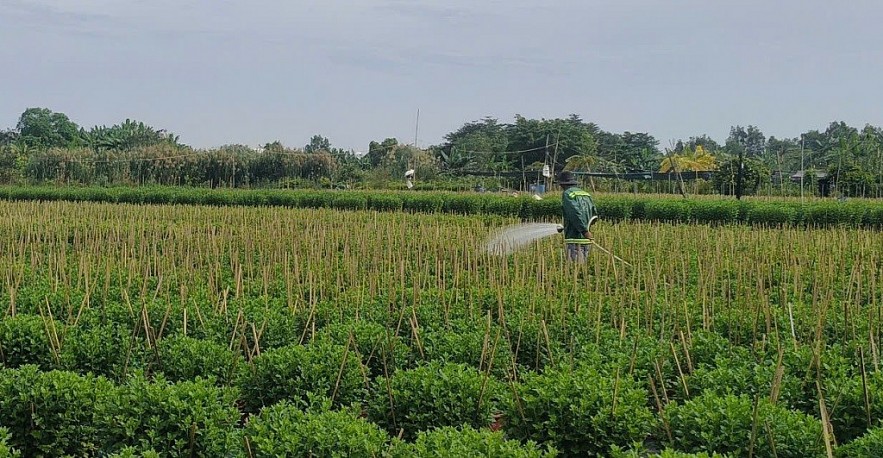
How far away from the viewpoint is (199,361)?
5.18m

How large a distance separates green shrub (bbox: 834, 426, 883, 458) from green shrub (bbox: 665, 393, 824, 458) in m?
0.13

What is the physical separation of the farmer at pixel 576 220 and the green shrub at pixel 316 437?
6033 millimetres

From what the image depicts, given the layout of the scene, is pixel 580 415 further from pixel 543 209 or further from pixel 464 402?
pixel 543 209

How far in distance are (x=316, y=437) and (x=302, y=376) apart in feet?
4.10

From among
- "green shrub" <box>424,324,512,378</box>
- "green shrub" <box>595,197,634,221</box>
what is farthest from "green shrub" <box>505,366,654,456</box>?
"green shrub" <box>595,197,634,221</box>

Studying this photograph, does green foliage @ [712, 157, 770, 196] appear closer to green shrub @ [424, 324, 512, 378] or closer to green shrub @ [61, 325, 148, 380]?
green shrub @ [424, 324, 512, 378]

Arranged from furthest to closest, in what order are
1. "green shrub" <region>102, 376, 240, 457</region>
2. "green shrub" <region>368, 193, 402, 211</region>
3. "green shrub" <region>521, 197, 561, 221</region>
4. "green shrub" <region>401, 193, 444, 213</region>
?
"green shrub" <region>368, 193, 402, 211</region>
"green shrub" <region>401, 193, 444, 213</region>
"green shrub" <region>521, 197, 561, 221</region>
"green shrub" <region>102, 376, 240, 457</region>

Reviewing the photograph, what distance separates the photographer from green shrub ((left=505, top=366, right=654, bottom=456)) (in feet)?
13.1

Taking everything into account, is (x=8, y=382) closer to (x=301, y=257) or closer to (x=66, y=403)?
(x=66, y=403)

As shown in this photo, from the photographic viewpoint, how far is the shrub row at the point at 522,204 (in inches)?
673

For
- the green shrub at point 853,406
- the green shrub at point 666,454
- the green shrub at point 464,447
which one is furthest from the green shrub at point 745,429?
the green shrub at point 464,447

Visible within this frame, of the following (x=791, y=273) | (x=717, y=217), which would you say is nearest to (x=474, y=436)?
(x=791, y=273)

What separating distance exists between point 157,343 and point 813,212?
1503cm

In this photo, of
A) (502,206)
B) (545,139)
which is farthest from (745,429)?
(545,139)
